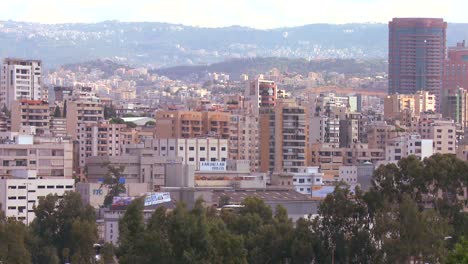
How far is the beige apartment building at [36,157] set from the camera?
302 ft

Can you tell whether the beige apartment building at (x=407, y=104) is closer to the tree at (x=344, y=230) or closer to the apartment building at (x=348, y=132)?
the apartment building at (x=348, y=132)

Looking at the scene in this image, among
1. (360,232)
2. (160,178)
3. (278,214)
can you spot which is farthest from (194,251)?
(160,178)

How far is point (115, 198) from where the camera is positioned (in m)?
82.8

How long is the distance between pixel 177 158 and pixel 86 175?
4971mm

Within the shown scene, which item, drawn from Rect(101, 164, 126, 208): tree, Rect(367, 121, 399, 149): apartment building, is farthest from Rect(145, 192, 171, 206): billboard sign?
Rect(367, 121, 399, 149): apartment building

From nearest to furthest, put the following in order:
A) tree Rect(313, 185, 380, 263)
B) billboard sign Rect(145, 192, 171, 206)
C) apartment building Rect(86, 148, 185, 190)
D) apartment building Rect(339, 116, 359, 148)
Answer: tree Rect(313, 185, 380, 263) → billboard sign Rect(145, 192, 171, 206) → apartment building Rect(86, 148, 185, 190) → apartment building Rect(339, 116, 359, 148)

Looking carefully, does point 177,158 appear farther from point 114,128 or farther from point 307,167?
point 114,128

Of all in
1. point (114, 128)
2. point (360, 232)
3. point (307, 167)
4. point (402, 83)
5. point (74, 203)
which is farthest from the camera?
point (402, 83)

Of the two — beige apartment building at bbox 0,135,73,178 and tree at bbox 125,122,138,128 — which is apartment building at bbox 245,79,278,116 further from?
beige apartment building at bbox 0,135,73,178

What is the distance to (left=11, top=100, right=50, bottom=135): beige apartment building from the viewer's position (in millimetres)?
111062

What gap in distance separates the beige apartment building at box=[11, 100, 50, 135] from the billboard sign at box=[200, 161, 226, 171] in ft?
50.2

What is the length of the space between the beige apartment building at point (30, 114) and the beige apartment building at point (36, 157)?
15.3 meters

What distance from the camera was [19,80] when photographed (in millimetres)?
135625

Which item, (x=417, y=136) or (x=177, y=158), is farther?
(x=417, y=136)
